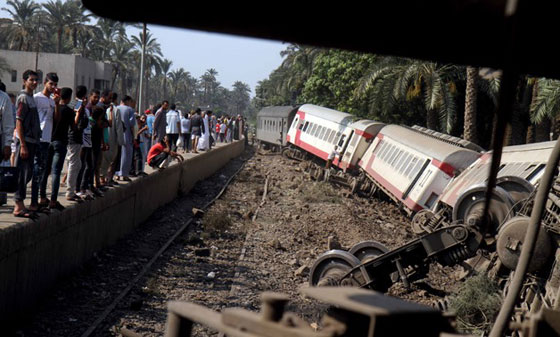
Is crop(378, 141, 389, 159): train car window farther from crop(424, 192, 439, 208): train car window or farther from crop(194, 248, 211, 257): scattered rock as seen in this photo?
crop(194, 248, 211, 257): scattered rock

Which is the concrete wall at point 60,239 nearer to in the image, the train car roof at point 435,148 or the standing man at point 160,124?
the standing man at point 160,124

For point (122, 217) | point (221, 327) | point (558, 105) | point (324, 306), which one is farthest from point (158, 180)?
point (221, 327)

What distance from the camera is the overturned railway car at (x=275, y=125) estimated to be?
45816 mm

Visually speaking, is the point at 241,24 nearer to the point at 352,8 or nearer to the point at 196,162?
the point at 352,8

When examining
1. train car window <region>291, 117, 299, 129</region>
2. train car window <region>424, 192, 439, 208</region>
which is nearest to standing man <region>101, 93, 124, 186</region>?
train car window <region>424, 192, 439, 208</region>

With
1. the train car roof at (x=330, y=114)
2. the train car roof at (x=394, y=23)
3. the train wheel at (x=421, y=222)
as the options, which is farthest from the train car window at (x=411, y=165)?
the train car roof at (x=394, y=23)

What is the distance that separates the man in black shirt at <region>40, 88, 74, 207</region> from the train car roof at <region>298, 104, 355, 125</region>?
72.9 ft

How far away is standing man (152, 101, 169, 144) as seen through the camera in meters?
19.4

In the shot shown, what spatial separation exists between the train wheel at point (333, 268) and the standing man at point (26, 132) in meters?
3.95

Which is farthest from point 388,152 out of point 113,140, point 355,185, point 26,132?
point 26,132

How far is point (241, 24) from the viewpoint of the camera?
2.32 metres

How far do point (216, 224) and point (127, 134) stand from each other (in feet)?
11.8

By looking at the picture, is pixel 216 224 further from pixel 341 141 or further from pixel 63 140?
pixel 341 141

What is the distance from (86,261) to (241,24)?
10.6m
